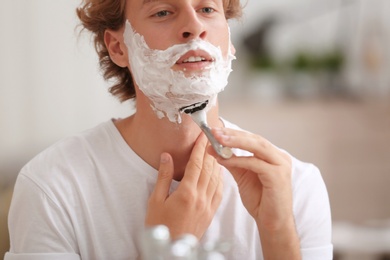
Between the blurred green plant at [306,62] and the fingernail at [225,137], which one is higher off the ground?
the blurred green plant at [306,62]

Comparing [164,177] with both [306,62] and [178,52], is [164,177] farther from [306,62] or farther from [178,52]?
[306,62]

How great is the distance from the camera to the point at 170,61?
976 mm

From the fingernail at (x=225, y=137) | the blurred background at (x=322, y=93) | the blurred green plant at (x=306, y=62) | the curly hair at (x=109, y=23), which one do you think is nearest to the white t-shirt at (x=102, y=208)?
the curly hair at (x=109, y=23)

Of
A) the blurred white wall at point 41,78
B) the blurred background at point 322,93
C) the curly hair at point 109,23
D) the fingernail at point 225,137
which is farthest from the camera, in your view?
the blurred background at point 322,93

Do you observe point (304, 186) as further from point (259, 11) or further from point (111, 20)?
point (259, 11)

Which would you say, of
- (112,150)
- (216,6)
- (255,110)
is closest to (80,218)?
(112,150)

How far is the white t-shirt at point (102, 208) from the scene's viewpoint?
3.35ft

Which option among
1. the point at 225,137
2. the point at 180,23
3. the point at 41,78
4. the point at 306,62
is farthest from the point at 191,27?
the point at 306,62

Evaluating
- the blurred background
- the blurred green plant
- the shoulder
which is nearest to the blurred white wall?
the blurred background

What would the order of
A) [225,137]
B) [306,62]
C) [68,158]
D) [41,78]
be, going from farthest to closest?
[306,62]
[41,78]
[68,158]
[225,137]

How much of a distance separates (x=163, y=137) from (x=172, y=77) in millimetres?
138

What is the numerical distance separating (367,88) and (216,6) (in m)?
2.01

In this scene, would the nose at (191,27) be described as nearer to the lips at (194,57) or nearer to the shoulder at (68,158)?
the lips at (194,57)

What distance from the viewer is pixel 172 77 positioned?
98 centimetres
